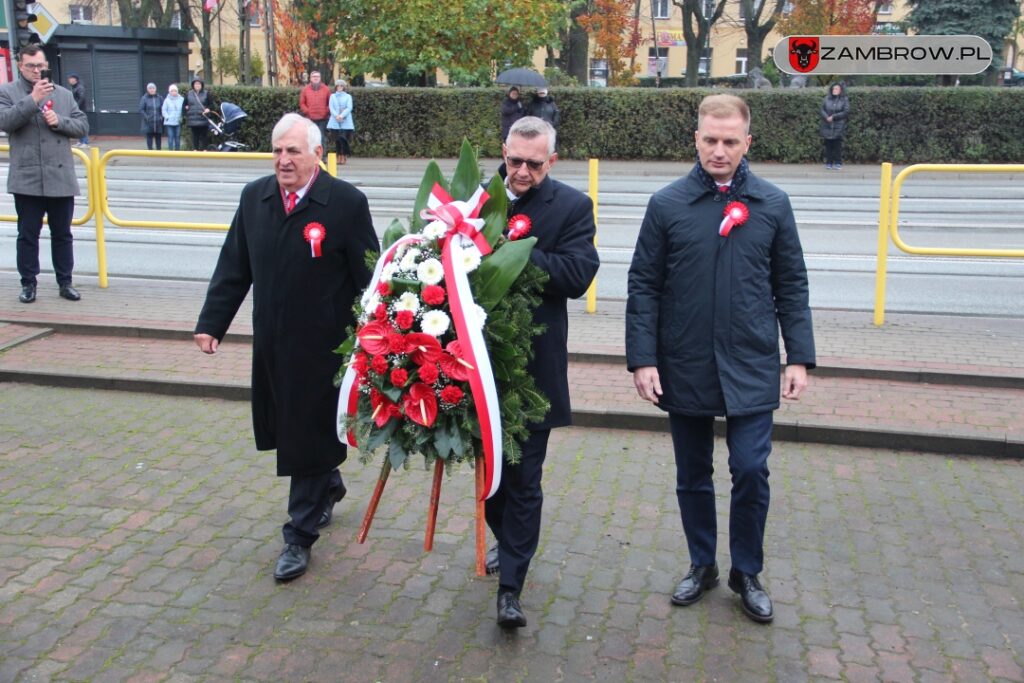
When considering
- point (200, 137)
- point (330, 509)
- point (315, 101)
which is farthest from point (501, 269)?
point (200, 137)

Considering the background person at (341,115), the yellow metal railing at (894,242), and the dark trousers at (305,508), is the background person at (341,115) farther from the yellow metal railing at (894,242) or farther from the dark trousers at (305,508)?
the dark trousers at (305,508)

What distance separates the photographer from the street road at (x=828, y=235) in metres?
10.5

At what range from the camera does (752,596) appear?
4.43 meters

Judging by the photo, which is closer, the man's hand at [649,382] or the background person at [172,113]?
the man's hand at [649,382]

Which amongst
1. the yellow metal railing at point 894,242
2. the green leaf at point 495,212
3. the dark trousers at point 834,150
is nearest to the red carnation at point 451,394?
the green leaf at point 495,212

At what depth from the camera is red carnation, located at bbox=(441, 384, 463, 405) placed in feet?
13.5

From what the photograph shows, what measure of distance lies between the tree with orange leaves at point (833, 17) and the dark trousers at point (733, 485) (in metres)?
35.5

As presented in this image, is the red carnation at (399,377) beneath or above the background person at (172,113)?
beneath

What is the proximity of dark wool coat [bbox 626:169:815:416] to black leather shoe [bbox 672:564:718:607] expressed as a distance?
2.36 feet

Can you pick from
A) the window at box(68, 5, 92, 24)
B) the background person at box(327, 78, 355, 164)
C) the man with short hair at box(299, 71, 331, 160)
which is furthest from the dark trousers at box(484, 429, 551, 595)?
the window at box(68, 5, 92, 24)

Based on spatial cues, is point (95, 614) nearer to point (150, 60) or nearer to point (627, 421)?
point (627, 421)

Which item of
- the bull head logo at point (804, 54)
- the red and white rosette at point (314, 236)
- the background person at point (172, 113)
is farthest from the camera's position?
the background person at point (172, 113)

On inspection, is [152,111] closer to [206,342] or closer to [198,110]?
[198,110]

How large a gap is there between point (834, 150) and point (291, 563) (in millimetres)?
22014
